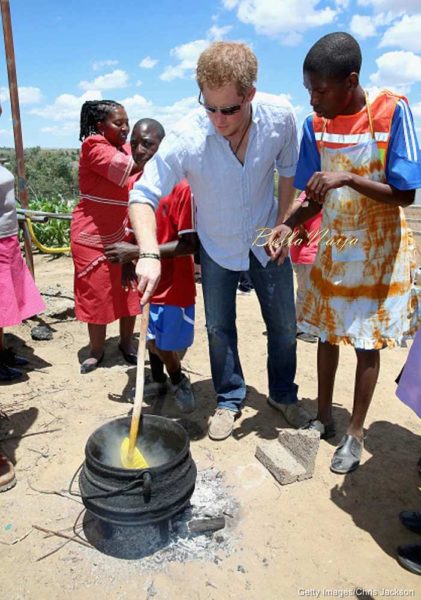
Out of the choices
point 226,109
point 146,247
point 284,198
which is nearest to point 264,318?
point 284,198

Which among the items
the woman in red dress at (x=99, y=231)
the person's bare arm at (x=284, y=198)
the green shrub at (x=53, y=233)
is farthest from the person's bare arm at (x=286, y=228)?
the green shrub at (x=53, y=233)

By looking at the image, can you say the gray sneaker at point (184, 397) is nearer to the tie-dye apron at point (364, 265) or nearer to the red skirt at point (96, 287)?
the red skirt at point (96, 287)

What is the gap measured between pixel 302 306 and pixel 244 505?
1.18 metres

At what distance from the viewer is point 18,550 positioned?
2373mm

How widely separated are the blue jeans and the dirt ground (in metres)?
0.25

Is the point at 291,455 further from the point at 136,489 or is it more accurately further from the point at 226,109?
the point at 226,109

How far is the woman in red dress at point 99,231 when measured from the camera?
4.18 meters

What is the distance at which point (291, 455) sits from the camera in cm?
300

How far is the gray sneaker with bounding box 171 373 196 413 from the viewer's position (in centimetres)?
366

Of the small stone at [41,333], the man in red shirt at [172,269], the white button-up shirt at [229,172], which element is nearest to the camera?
the white button-up shirt at [229,172]

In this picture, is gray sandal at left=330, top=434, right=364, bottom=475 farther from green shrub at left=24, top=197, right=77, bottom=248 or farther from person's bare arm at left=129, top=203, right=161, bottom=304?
green shrub at left=24, top=197, right=77, bottom=248

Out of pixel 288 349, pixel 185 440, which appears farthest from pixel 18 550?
pixel 288 349

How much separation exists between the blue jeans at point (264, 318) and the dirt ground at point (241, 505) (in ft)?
0.82

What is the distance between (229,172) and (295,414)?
1.69 metres
